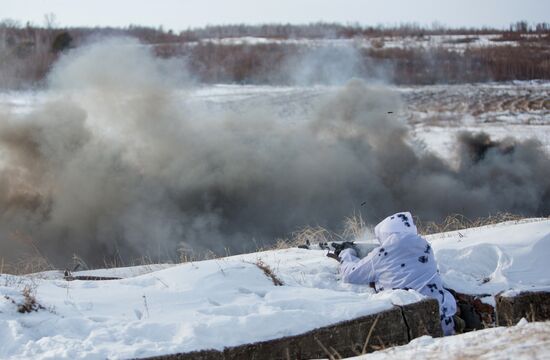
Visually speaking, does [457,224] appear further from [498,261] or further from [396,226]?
[396,226]

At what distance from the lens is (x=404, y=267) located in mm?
6613

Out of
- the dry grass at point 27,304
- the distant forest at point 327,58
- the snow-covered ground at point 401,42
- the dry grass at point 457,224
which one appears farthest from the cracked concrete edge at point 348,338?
the snow-covered ground at point 401,42

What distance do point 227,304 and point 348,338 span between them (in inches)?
44.6

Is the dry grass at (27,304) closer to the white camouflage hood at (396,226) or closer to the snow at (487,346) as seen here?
the snow at (487,346)

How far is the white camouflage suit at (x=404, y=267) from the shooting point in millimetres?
6469

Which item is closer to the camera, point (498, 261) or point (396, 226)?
point (396, 226)

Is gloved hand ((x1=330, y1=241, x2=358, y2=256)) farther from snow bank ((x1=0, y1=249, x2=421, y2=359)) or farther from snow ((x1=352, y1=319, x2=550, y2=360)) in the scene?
snow ((x1=352, y1=319, x2=550, y2=360))

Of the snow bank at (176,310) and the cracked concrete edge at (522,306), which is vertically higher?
the snow bank at (176,310)

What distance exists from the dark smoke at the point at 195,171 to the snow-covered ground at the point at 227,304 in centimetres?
1067

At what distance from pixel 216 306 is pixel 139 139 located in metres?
15.0

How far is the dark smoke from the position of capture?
1827cm

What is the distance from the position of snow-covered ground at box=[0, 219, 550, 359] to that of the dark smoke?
35.0 ft

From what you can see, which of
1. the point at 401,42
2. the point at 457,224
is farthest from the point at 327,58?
the point at 457,224

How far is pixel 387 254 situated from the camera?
6.70m
